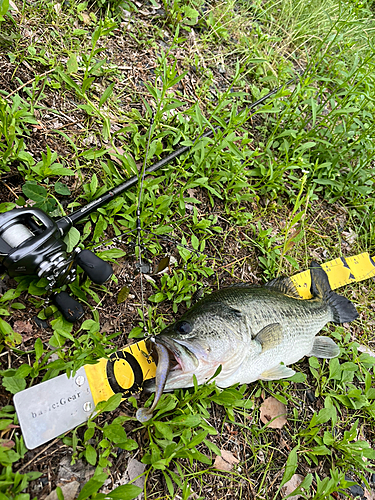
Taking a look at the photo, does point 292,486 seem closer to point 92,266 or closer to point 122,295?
point 122,295

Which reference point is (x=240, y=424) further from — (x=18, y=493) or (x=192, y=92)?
(x=192, y=92)

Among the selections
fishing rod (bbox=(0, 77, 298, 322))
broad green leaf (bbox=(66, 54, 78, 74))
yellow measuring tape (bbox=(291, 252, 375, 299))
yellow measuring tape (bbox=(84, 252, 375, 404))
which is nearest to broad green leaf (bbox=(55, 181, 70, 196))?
fishing rod (bbox=(0, 77, 298, 322))

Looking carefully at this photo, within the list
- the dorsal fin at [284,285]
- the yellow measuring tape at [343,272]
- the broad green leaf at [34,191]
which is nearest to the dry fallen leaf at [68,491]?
the broad green leaf at [34,191]

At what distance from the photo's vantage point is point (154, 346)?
2.59 m

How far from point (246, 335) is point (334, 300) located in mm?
1436

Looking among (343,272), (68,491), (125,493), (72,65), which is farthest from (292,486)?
(72,65)

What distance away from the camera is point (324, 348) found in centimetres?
359

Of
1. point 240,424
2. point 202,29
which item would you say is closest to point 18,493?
point 240,424

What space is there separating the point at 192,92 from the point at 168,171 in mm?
1412

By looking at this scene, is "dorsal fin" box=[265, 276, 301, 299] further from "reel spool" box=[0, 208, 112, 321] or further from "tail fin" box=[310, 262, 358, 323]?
"reel spool" box=[0, 208, 112, 321]

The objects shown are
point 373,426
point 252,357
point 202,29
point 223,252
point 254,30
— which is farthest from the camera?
point 254,30

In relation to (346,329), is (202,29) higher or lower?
higher

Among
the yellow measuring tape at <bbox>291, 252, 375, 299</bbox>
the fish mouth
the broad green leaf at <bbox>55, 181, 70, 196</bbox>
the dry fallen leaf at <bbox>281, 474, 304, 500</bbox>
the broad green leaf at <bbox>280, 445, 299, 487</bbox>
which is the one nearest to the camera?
the fish mouth

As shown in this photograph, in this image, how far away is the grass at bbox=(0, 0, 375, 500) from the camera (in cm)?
254
